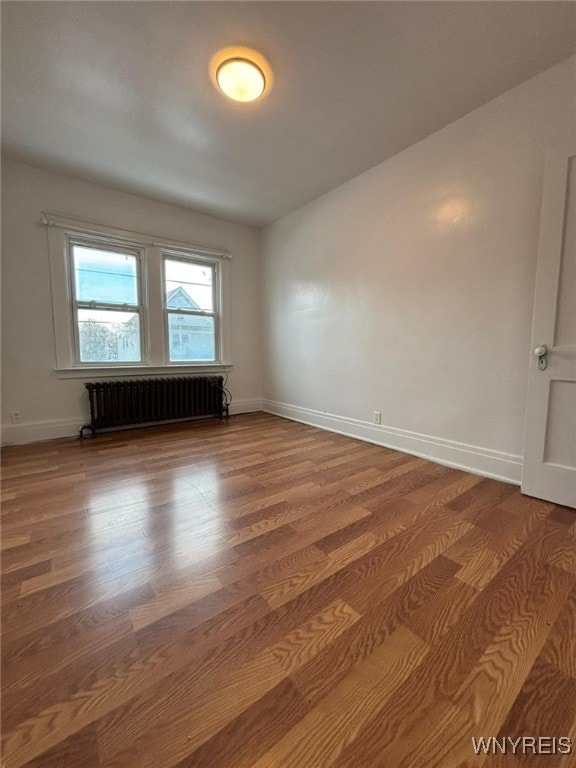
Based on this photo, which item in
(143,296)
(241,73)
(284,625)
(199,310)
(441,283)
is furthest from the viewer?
(199,310)

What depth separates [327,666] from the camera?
0.96 meters

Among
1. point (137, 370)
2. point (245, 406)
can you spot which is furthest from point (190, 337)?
point (245, 406)

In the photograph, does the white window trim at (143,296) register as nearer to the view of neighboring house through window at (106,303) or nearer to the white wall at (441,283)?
the view of neighboring house through window at (106,303)

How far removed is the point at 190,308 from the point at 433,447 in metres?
3.45

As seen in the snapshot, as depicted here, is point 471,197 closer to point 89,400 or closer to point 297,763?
point 297,763

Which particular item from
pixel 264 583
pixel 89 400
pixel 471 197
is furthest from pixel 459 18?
pixel 89 400

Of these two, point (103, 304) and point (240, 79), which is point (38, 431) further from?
point (240, 79)

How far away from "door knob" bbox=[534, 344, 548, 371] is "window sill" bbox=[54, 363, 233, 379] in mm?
3580

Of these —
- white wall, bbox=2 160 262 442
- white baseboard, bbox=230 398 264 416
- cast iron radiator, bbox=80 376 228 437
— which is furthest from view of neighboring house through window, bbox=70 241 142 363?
white baseboard, bbox=230 398 264 416

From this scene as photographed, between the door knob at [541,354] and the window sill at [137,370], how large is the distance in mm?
3580

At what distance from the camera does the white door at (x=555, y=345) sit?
1.82m

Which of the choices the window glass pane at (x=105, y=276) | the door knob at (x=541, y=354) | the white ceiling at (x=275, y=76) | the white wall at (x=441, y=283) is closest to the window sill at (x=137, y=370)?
the window glass pane at (x=105, y=276)

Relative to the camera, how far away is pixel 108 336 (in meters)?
3.65

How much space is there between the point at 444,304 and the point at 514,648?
226 centimetres
